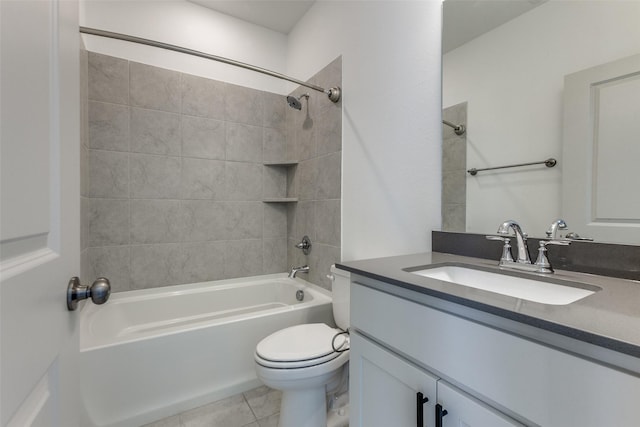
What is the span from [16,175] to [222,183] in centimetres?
199

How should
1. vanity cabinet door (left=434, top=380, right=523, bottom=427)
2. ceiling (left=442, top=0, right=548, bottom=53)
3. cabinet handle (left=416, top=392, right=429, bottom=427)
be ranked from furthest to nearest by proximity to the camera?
ceiling (left=442, top=0, right=548, bottom=53), cabinet handle (left=416, top=392, right=429, bottom=427), vanity cabinet door (left=434, top=380, right=523, bottom=427)

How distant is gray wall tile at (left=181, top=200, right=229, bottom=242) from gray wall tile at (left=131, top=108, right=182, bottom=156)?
16.5 inches

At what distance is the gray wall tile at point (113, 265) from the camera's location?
1.85 metres

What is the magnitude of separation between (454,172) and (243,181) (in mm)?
1684

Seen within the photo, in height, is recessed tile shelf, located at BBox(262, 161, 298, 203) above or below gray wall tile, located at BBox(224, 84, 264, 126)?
below

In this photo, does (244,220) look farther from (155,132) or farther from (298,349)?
(298,349)

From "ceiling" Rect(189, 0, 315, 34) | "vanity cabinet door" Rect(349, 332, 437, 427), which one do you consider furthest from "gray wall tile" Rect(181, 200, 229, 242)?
"vanity cabinet door" Rect(349, 332, 437, 427)

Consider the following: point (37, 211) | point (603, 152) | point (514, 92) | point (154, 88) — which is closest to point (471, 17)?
point (514, 92)

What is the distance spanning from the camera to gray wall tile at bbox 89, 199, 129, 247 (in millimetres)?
1849

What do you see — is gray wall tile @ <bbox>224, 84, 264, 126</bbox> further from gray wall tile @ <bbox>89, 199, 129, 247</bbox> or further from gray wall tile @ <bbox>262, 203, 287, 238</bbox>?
gray wall tile @ <bbox>89, 199, 129, 247</bbox>

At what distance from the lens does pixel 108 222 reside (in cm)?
189

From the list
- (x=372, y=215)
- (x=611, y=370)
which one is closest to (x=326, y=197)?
(x=372, y=215)

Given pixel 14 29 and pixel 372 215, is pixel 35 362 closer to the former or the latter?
pixel 14 29

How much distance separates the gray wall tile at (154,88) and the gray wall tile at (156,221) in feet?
2.31
